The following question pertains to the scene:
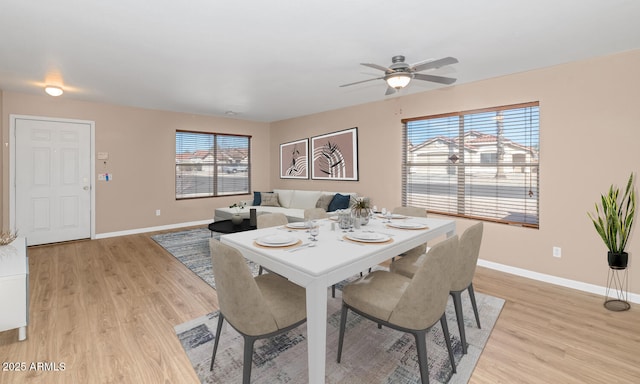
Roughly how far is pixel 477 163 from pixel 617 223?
1.58 meters

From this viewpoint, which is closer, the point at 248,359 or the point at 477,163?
the point at 248,359

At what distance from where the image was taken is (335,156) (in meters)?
6.01

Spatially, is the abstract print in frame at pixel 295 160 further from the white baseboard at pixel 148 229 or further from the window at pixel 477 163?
the window at pixel 477 163

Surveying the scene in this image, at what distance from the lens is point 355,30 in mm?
2611

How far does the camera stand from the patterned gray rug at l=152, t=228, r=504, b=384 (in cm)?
189

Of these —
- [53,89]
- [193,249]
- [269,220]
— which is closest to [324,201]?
[193,249]

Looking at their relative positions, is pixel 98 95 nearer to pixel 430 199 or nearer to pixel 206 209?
pixel 206 209

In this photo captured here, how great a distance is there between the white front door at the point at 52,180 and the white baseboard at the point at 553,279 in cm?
666

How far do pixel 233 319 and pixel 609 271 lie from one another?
3822mm

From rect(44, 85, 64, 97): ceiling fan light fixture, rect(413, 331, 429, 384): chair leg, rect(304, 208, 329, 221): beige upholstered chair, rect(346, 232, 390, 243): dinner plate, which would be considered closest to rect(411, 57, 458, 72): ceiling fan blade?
rect(346, 232, 390, 243): dinner plate

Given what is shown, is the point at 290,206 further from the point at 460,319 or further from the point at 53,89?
the point at 460,319

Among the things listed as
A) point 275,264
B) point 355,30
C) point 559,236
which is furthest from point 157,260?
point 559,236

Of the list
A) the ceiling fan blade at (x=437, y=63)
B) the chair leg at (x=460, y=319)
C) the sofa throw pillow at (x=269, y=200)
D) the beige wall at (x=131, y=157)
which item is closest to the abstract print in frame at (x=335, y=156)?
the sofa throw pillow at (x=269, y=200)

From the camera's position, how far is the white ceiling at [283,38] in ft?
7.44
